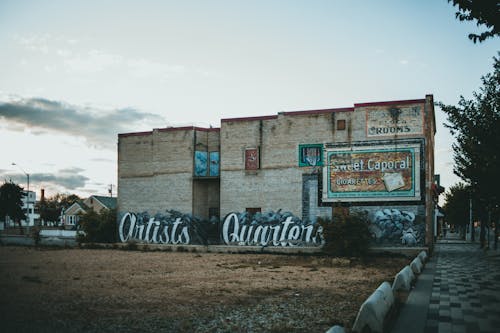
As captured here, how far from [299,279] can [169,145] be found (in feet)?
64.4

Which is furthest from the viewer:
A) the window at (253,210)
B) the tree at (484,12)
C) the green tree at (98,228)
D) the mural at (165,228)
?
the green tree at (98,228)

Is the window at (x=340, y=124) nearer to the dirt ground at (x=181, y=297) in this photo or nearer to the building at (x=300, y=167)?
the building at (x=300, y=167)

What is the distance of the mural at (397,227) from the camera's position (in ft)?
81.9

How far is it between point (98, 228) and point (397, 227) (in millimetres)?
21954

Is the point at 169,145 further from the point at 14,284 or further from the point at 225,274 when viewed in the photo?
the point at 14,284

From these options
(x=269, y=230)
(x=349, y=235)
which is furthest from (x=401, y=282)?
(x=269, y=230)

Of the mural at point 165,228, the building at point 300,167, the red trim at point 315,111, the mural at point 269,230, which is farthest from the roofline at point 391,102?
the mural at point 165,228

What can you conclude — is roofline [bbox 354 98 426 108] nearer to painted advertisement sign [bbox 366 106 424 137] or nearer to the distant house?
painted advertisement sign [bbox 366 106 424 137]

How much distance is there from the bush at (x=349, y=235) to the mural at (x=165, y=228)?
10870 millimetres

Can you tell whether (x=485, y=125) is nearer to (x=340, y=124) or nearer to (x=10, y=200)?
(x=340, y=124)

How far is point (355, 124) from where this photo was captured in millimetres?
26938

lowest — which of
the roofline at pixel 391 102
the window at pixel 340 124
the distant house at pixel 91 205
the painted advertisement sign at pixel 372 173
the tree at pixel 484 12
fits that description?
the distant house at pixel 91 205

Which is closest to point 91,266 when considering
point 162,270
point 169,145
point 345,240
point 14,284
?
point 162,270

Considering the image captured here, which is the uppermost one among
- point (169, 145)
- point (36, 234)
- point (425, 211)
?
point (169, 145)
